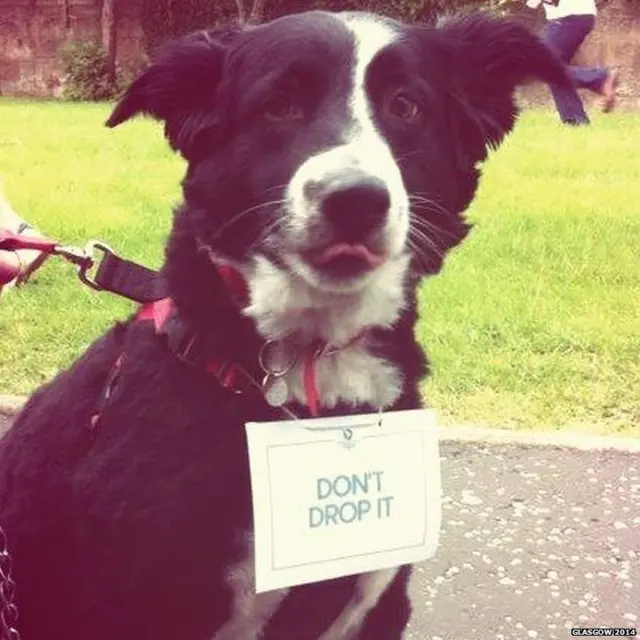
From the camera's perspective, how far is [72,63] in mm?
17891

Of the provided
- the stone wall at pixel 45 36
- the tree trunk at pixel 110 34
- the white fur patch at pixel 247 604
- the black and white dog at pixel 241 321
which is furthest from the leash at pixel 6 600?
the stone wall at pixel 45 36

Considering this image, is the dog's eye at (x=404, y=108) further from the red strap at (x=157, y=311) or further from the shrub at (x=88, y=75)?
the shrub at (x=88, y=75)

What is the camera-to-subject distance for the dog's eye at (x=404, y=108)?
2055 millimetres

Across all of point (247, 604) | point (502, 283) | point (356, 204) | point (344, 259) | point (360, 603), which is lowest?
point (502, 283)

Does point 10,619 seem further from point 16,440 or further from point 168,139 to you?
point 168,139

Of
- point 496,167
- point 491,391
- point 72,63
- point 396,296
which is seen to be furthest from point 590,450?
point 72,63

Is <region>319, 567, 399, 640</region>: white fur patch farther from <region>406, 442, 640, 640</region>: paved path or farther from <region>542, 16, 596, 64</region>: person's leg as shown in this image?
<region>542, 16, 596, 64</region>: person's leg

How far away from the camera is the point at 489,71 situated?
2246 mm

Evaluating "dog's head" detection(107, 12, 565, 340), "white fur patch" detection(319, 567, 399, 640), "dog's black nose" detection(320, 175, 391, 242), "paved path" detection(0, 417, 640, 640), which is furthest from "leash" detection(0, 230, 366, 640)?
"paved path" detection(0, 417, 640, 640)

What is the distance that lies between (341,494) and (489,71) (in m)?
0.91

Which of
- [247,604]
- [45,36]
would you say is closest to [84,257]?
[247,604]

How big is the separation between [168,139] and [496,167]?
22.5ft

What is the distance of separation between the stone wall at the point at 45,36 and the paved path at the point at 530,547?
15701 mm

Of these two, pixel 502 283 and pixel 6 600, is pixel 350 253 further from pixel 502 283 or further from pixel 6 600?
pixel 502 283
